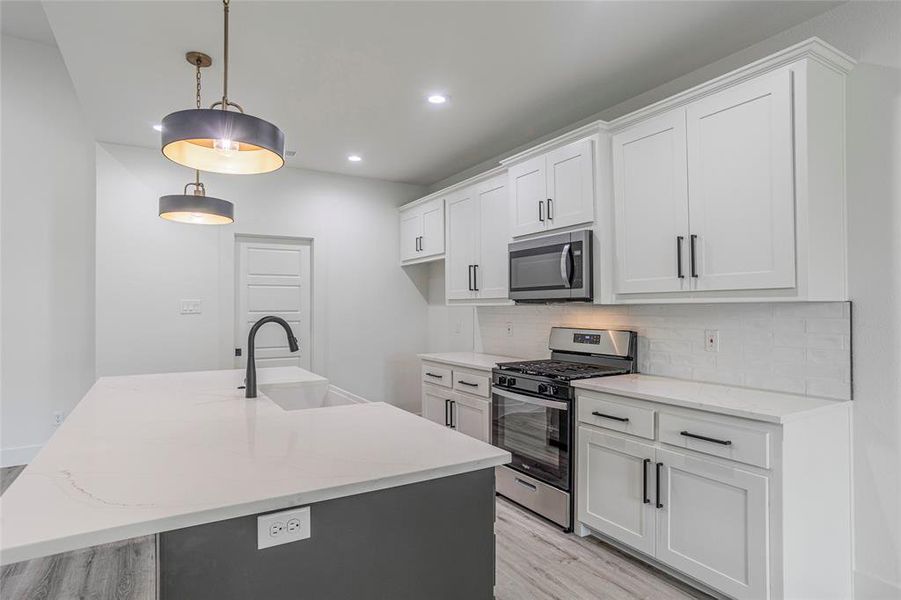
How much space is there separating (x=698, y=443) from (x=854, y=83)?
1732 mm

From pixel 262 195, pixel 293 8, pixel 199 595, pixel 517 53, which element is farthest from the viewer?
pixel 262 195

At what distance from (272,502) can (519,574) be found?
5.98 ft

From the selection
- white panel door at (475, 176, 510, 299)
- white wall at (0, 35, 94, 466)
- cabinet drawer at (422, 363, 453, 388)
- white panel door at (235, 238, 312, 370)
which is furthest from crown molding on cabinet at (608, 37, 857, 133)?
white wall at (0, 35, 94, 466)

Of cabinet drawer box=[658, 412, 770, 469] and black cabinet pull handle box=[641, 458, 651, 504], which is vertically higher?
cabinet drawer box=[658, 412, 770, 469]

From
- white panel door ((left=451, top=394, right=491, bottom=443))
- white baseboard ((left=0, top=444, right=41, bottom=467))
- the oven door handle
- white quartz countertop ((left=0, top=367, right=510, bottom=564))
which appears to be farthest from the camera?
white baseboard ((left=0, top=444, right=41, bottom=467))

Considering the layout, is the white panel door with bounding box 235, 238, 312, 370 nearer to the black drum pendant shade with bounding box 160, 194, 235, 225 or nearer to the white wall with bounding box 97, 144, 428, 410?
the white wall with bounding box 97, 144, 428, 410

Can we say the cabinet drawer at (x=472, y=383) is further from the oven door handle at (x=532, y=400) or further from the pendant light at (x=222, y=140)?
the pendant light at (x=222, y=140)

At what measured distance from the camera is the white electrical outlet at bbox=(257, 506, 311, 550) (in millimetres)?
1098

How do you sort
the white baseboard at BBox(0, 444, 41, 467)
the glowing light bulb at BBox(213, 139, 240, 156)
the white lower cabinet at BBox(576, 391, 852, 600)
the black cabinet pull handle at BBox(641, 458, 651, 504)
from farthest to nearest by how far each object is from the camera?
the white baseboard at BBox(0, 444, 41, 467), the black cabinet pull handle at BBox(641, 458, 651, 504), the white lower cabinet at BBox(576, 391, 852, 600), the glowing light bulb at BBox(213, 139, 240, 156)

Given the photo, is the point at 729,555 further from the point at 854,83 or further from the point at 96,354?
the point at 96,354

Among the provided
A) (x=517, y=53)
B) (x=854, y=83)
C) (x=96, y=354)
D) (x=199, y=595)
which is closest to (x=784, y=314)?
(x=854, y=83)

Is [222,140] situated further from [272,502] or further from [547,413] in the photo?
[547,413]

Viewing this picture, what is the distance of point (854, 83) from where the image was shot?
2234 millimetres

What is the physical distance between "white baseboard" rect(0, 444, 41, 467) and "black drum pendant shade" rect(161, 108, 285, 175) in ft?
12.4
